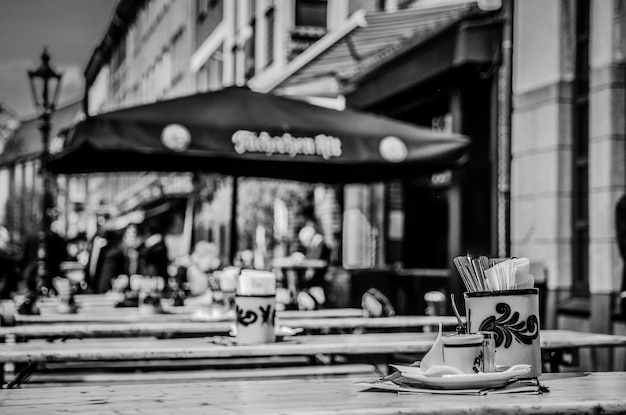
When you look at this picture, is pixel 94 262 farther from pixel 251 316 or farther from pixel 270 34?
pixel 251 316

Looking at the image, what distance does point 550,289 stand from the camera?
32.0ft

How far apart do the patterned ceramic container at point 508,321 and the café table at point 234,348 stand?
132 cm

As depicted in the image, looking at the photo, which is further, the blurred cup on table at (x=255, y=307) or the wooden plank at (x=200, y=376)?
the wooden plank at (x=200, y=376)

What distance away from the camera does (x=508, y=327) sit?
8.64 feet

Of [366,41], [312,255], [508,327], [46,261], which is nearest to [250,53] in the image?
[312,255]

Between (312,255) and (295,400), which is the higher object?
(312,255)

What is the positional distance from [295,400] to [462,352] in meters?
0.42

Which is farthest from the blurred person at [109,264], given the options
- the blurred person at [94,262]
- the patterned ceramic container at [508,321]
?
the patterned ceramic container at [508,321]

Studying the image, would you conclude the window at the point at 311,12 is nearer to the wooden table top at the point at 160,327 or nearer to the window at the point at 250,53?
the window at the point at 250,53

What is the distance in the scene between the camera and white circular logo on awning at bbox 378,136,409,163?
7.71 metres

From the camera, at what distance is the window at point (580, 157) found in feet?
31.5

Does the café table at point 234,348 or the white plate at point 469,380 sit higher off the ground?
the white plate at point 469,380

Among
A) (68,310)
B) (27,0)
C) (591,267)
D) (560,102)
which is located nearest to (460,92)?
(560,102)

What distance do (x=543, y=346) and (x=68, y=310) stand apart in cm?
411
